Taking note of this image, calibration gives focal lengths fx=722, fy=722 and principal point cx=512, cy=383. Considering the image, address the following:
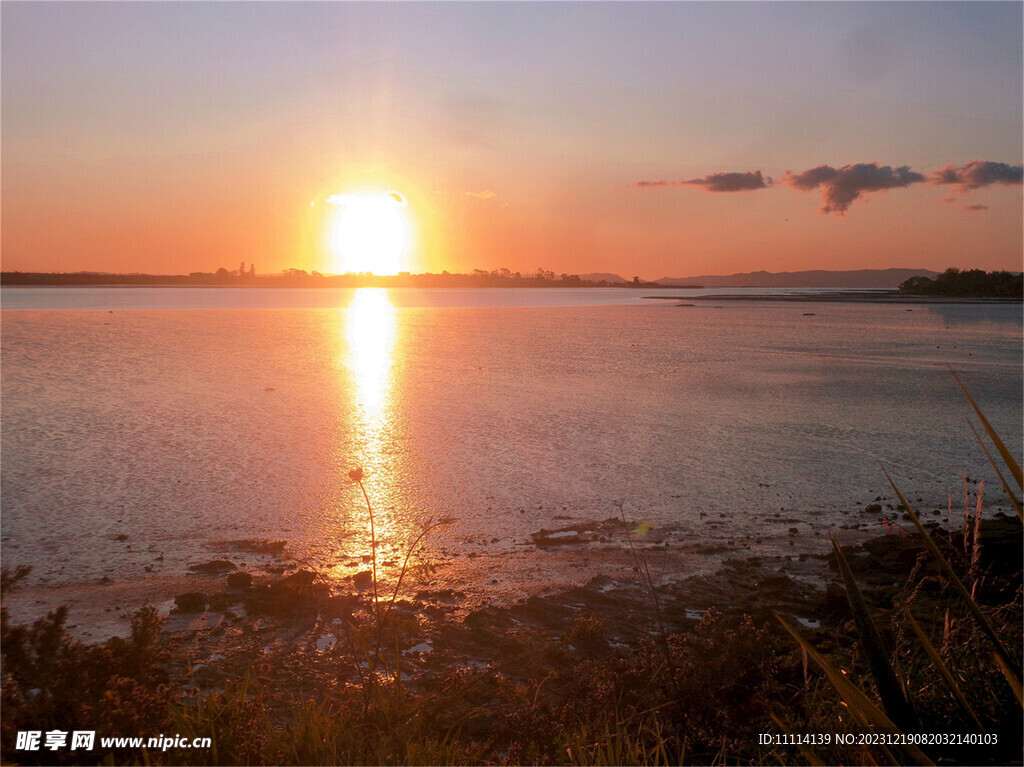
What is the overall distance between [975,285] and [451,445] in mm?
85558

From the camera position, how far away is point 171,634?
537 cm

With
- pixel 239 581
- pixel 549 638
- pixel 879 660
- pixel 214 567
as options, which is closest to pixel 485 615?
pixel 549 638

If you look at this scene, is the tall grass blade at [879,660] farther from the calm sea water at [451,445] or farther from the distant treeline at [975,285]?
the distant treeline at [975,285]

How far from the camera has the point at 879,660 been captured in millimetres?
1615

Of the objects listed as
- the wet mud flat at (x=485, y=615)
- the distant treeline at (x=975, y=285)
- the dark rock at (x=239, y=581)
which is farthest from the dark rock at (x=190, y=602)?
the distant treeline at (x=975, y=285)

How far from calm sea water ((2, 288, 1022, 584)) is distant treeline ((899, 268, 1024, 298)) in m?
60.6

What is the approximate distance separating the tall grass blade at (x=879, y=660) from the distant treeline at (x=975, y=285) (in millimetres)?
83534

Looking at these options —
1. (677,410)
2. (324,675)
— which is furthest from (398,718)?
(677,410)

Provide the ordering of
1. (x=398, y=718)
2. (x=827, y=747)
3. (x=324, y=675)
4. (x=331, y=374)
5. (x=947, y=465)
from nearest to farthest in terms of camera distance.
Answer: (x=827, y=747), (x=398, y=718), (x=324, y=675), (x=947, y=465), (x=331, y=374)

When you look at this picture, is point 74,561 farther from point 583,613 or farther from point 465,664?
point 583,613

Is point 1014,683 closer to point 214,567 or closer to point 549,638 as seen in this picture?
point 549,638

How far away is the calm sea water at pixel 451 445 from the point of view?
25.7 feet

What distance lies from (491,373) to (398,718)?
16558 millimetres

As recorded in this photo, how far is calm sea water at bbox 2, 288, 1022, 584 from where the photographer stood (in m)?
7.82
